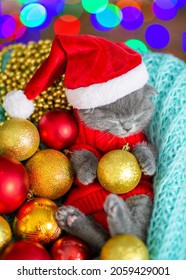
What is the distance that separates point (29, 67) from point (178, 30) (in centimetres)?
90

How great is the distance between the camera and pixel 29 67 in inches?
45.0

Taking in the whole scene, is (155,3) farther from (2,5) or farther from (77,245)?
(77,245)

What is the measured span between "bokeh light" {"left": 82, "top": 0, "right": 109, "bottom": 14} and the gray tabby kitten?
978mm

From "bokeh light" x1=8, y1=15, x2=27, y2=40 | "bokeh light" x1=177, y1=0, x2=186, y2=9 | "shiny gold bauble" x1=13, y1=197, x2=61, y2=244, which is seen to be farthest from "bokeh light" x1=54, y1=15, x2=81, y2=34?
"shiny gold bauble" x1=13, y1=197, x2=61, y2=244

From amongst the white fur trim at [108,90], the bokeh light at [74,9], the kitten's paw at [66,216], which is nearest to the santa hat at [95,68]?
the white fur trim at [108,90]

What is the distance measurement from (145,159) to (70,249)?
0.83 ft

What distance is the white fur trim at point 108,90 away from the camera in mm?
905

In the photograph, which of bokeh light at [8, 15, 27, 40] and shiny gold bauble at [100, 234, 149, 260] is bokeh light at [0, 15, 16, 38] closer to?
bokeh light at [8, 15, 27, 40]

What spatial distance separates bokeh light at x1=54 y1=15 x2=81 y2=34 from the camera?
1824 millimetres

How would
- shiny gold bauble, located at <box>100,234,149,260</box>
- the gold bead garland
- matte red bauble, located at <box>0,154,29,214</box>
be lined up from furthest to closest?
the gold bead garland, matte red bauble, located at <box>0,154,29,214</box>, shiny gold bauble, located at <box>100,234,149,260</box>

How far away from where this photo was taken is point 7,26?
72.5 inches

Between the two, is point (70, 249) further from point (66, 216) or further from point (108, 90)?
point (108, 90)
